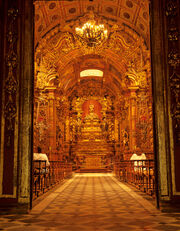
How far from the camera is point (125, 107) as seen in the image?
1817 centimetres

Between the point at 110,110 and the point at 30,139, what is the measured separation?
1827cm

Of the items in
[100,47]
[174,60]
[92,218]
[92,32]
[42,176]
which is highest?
[100,47]

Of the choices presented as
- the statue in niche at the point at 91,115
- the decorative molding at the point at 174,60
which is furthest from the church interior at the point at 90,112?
the statue in niche at the point at 91,115

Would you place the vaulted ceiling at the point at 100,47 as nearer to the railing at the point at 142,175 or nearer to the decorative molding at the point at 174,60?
the railing at the point at 142,175

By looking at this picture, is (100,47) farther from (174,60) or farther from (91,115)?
(174,60)

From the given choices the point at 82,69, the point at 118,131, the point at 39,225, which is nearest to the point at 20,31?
the point at 39,225

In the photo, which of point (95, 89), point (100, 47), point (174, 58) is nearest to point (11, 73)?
point (174, 58)

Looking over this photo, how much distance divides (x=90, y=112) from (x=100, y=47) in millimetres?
8489

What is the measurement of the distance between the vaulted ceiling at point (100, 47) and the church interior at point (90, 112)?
58 millimetres

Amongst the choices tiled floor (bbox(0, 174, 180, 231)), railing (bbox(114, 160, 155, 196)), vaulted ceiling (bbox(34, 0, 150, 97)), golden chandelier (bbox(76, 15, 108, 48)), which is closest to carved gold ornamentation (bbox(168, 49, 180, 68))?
tiled floor (bbox(0, 174, 180, 231))

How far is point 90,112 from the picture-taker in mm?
23172

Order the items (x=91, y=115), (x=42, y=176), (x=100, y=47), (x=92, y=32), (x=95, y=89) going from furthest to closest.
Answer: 1. (x=95, y=89)
2. (x=91, y=115)
3. (x=100, y=47)
4. (x=92, y=32)
5. (x=42, y=176)

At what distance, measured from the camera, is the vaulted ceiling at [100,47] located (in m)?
13.0

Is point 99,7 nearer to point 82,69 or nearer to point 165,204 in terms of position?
point 82,69
